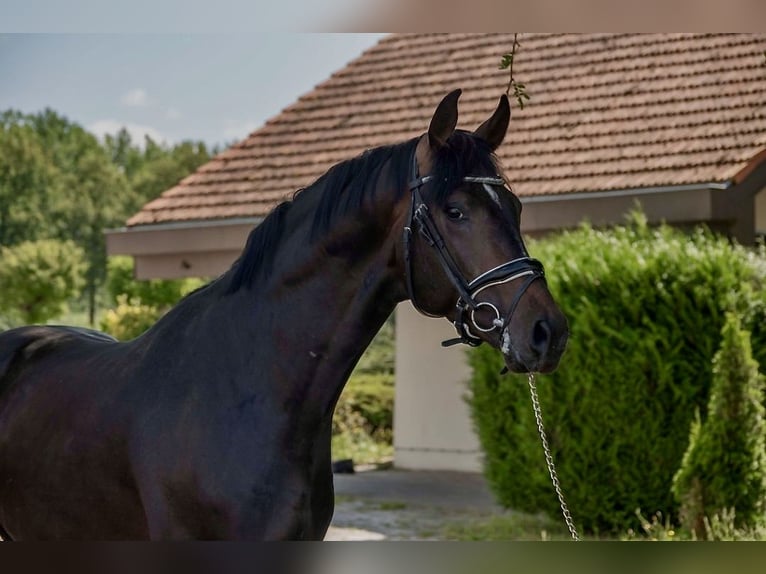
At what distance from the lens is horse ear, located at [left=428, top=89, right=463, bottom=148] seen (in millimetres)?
2816

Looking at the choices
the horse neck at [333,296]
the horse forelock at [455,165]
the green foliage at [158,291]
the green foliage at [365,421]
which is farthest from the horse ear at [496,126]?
the green foliage at [158,291]

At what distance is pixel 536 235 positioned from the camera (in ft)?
31.2

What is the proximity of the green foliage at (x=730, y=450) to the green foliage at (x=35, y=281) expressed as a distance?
870 inches

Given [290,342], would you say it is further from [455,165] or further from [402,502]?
[402,502]

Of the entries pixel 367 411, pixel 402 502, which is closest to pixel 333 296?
pixel 402 502

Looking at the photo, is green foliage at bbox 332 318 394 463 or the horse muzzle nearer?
the horse muzzle

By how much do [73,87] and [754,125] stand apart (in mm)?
31401

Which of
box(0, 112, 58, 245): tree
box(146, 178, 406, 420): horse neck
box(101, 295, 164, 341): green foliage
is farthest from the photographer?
box(0, 112, 58, 245): tree

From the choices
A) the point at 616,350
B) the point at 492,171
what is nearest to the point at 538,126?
the point at 616,350

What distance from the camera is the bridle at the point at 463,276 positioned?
8.98ft

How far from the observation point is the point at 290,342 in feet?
9.69

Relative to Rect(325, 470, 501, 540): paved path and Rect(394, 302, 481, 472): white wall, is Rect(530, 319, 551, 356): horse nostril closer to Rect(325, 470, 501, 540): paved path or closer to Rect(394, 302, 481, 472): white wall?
Rect(325, 470, 501, 540): paved path

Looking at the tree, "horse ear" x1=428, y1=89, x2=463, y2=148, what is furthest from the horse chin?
the tree

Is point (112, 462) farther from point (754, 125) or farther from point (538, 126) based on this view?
point (538, 126)
